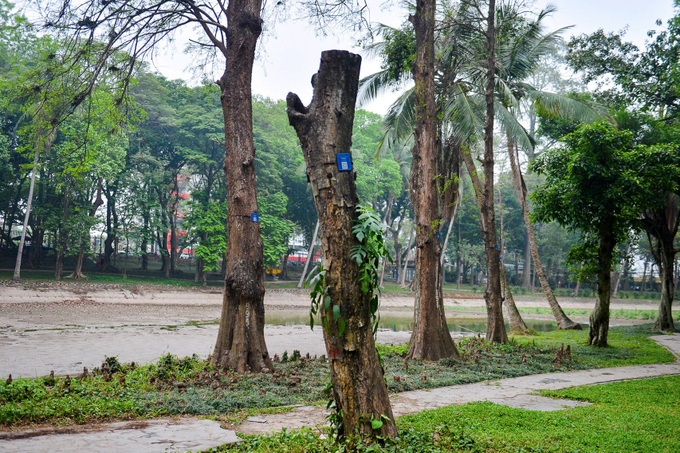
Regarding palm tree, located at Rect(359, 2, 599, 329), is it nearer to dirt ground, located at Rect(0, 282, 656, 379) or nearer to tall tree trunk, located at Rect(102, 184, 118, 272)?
dirt ground, located at Rect(0, 282, 656, 379)

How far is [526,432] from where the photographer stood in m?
5.27

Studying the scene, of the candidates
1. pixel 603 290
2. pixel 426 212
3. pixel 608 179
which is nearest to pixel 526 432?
pixel 426 212

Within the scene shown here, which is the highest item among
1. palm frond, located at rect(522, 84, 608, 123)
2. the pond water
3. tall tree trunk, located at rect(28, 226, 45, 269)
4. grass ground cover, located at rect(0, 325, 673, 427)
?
palm frond, located at rect(522, 84, 608, 123)

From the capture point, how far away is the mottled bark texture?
8430 millimetres

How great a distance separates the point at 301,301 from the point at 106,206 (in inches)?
538

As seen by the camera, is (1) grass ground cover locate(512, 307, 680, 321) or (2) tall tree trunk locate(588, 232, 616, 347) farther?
(1) grass ground cover locate(512, 307, 680, 321)

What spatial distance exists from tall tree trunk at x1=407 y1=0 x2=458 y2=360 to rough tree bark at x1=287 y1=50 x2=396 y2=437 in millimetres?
6184

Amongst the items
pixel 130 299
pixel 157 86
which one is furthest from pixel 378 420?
pixel 157 86

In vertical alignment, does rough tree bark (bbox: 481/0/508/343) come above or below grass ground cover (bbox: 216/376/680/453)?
above

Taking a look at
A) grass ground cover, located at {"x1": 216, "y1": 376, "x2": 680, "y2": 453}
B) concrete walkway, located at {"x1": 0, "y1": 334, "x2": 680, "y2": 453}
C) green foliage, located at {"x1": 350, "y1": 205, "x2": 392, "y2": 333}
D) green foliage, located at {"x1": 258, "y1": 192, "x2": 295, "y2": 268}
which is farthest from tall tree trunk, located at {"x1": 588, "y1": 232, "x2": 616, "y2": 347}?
green foliage, located at {"x1": 258, "y1": 192, "x2": 295, "y2": 268}

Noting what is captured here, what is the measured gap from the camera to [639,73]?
16.0 meters

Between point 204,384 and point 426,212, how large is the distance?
207 inches

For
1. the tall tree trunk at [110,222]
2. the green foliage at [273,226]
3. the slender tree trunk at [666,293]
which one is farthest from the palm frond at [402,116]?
the tall tree trunk at [110,222]

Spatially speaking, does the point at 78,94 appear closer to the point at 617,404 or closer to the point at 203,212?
the point at 617,404
